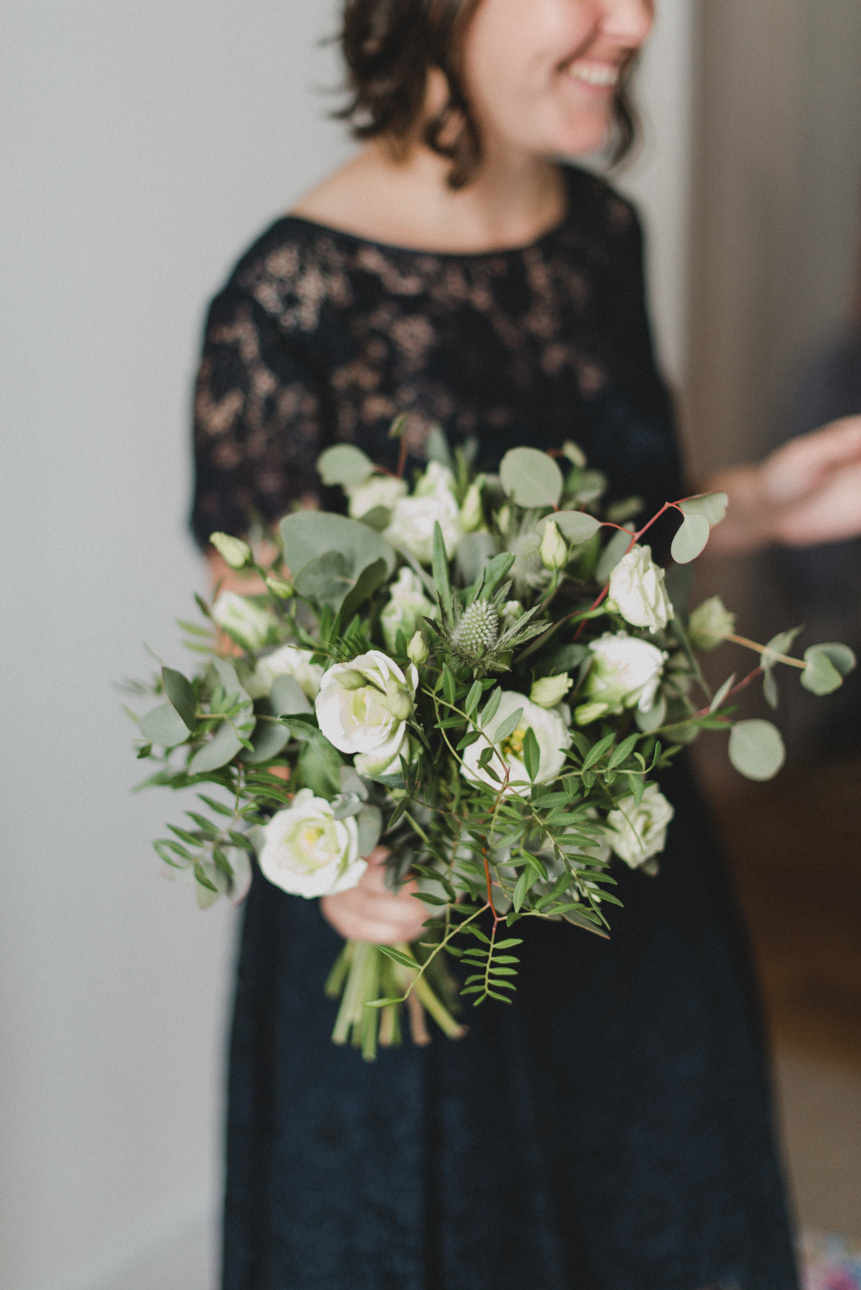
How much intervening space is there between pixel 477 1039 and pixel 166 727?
47cm

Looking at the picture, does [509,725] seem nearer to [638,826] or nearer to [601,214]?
[638,826]

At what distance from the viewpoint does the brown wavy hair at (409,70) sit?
38.0 inches

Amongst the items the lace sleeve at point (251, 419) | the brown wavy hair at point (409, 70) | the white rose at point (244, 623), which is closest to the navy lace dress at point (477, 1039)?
the lace sleeve at point (251, 419)

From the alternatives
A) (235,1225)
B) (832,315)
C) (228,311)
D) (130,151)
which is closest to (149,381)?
(130,151)

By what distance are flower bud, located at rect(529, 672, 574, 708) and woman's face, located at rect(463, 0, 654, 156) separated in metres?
0.62

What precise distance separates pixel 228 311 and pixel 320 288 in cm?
9

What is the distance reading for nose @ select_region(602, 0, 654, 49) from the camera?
0.92 meters

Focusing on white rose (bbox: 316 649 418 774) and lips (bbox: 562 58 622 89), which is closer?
white rose (bbox: 316 649 418 774)

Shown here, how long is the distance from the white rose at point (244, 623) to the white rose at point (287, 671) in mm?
35

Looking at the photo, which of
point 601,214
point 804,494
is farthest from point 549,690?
point 601,214

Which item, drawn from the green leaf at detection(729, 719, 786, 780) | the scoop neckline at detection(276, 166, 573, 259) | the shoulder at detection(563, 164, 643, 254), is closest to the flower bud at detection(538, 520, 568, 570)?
the green leaf at detection(729, 719, 786, 780)

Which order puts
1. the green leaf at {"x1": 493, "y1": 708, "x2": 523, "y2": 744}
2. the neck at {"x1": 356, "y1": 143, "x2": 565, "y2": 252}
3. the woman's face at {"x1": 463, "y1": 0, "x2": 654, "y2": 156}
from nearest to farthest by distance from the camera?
the green leaf at {"x1": 493, "y1": 708, "x2": 523, "y2": 744}, the woman's face at {"x1": 463, "y1": 0, "x2": 654, "y2": 156}, the neck at {"x1": 356, "y1": 143, "x2": 565, "y2": 252}

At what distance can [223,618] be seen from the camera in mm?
752

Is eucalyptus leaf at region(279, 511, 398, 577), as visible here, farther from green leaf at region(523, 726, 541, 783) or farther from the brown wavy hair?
the brown wavy hair
